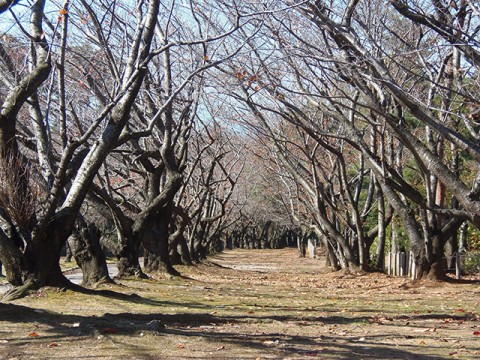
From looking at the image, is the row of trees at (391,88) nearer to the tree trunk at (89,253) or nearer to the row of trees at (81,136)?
the row of trees at (81,136)

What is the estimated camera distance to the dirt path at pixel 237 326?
22.4ft

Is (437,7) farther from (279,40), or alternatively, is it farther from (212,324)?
(212,324)

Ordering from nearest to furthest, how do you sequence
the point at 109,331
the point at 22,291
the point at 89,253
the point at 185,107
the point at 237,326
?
the point at 109,331 → the point at 237,326 → the point at 22,291 → the point at 89,253 → the point at 185,107

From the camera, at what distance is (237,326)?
9305 millimetres

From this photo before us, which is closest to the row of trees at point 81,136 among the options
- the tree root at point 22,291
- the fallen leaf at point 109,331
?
Result: the tree root at point 22,291

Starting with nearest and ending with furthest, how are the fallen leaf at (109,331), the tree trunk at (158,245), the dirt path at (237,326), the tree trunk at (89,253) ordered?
the dirt path at (237,326) < the fallen leaf at (109,331) < the tree trunk at (89,253) < the tree trunk at (158,245)

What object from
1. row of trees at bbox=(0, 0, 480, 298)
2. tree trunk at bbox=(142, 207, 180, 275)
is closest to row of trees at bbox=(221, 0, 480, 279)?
row of trees at bbox=(0, 0, 480, 298)

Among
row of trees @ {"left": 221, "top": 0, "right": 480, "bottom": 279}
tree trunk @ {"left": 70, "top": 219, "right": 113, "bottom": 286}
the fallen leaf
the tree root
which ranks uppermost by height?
row of trees @ {"left": 221, "top": 0, "right": 480, "bottom": 279}

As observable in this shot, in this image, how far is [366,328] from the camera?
30.3ft

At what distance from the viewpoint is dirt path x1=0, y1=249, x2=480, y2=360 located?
6.84 metres

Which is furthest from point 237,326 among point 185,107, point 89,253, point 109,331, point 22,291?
point 185,107

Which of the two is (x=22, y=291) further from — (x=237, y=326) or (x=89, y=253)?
(x=89, y=253)

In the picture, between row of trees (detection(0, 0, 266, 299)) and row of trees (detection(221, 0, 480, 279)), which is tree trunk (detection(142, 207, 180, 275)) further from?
row of trees (detection(221, 0, 480, 279))

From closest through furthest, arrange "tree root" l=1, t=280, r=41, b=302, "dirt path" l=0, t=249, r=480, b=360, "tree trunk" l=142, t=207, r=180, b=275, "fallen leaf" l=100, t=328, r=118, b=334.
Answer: "dirt path" l=0, t=249, r=480, b=360
"fallen leaf" l=100, t=328, r=118, b=334
"tree root" l=1, t=280, r=41, b=302
"tree trunk" l=142, t=207, r=180, b=275
